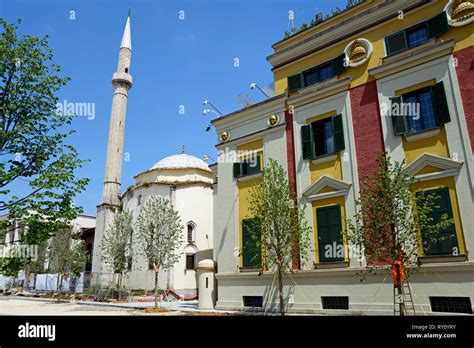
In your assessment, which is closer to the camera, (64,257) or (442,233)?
(442,233)

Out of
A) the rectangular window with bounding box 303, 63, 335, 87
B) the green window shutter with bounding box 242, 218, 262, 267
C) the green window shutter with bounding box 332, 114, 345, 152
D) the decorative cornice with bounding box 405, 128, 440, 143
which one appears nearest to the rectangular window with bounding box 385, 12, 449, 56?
the rectangular window with bounding box 303, 63, 335, 87

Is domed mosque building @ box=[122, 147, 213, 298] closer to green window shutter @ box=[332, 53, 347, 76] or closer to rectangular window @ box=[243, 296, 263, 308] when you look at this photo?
rectangular window @ box=[243, 296, 263, 308]

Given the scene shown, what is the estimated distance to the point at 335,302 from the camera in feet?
50.3

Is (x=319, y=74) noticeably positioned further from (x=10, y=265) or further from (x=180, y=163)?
(x=180, y=163)

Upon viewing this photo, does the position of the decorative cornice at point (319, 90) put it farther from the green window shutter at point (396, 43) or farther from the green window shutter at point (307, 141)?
the green window shutter at point (396, 43)

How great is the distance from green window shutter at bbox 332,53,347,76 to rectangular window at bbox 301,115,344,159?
90.9 inches

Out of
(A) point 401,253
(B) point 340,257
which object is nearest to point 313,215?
(B) point 340,257

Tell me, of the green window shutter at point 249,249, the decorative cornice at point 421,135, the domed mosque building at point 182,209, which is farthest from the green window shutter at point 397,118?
the domed mosque building at point 182,209

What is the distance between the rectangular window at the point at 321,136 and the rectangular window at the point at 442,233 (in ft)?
15.9

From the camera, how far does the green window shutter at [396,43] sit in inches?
613

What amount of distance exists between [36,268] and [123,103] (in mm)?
23604

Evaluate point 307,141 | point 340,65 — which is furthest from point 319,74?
point 307,141

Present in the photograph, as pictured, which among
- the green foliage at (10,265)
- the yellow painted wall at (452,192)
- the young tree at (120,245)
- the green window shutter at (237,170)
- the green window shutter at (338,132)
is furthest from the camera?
the young tree at (120,245)

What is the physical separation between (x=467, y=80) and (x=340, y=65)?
18.2ft
